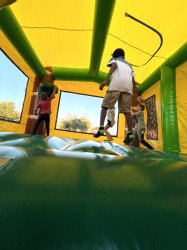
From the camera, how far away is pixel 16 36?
284cm

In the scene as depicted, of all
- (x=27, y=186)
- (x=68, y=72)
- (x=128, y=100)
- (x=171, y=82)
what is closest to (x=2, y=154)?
(x=27, y=186)

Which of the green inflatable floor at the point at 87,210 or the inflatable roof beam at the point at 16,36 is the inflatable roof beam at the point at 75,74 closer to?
the inflatable roof beam at the point at 16,36

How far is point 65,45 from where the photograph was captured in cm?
359

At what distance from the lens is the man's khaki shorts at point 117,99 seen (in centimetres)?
226

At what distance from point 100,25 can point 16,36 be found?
1236 mm

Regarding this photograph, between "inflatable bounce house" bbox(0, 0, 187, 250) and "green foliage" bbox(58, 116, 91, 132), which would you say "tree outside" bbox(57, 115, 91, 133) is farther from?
"inflatable bounce house" bbox(0, 0, 187, 250)

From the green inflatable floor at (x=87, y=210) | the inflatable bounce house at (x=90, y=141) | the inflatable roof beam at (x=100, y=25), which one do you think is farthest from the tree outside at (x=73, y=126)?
the green inflatable floor at (x=87, y=210)

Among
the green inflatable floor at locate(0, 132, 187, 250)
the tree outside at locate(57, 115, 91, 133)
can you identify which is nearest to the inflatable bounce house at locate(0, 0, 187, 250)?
the green inflatable floor at locate(0, 132, 187, 250)

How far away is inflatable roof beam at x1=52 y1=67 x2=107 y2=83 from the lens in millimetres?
4020

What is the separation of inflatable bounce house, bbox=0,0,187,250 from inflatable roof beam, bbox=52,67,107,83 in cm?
2

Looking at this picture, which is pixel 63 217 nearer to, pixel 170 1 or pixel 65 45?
pixel 170 1

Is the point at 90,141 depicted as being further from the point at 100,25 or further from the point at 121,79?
the point at 100,25

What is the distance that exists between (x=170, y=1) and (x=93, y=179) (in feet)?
8.50

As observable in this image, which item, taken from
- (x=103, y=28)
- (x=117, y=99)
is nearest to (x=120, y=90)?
(x=117, y=99)
